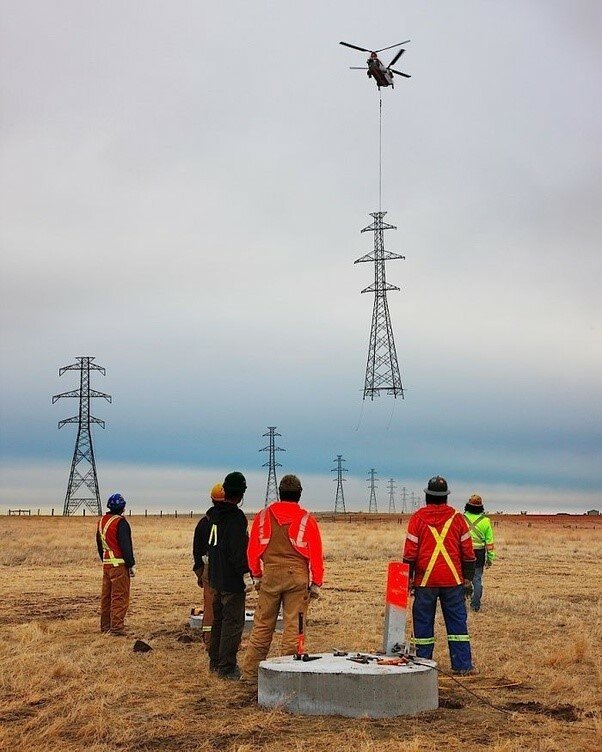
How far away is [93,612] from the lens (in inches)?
716

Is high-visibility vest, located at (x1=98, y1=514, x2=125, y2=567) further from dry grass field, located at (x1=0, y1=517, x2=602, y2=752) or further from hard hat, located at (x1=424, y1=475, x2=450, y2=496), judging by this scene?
hard hat, located at (x1=424, y1=475, x2=450, y2=496)

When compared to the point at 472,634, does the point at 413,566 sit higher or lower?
higher

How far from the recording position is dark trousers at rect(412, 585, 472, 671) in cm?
1127

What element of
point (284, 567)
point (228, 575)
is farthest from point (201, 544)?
point (284, 567)

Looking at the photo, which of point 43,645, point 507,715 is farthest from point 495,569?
point 507,715

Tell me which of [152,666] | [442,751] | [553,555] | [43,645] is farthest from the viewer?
[553,555]

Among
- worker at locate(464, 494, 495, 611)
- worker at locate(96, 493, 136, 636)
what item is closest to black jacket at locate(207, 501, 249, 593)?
worker at locate(96, 493, 136, 636)

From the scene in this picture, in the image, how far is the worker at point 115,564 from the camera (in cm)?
1488

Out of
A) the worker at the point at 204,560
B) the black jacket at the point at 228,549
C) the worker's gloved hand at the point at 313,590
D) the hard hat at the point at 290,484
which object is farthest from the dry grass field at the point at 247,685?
the hard hat at the point at 290,484

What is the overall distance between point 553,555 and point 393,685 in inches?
1100

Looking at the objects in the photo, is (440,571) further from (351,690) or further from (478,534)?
(478,534)

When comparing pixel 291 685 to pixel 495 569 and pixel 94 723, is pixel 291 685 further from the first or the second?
pixel 495 569

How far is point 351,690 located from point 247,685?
1.90 meters

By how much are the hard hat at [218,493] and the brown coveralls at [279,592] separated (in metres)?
1.69
